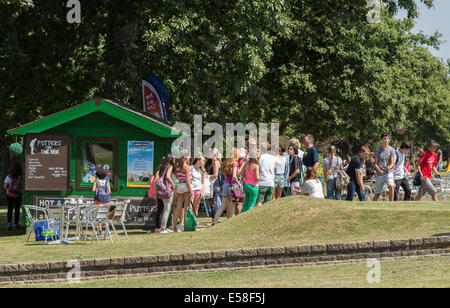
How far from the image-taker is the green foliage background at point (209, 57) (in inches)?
898

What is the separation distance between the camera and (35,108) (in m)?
26.0

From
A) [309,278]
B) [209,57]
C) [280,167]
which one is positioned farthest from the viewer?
[209,57]

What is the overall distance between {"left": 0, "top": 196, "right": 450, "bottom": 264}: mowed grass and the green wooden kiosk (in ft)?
8.99

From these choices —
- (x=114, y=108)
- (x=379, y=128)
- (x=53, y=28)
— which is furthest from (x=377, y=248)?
(x=379, y=128)

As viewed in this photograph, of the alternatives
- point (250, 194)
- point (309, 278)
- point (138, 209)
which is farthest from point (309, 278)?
point (138, 209)

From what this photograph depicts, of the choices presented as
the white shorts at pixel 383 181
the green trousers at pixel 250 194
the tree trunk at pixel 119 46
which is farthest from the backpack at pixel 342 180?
the tree trunk at pixel 119 46

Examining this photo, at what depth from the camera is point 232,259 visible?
11.7 meters

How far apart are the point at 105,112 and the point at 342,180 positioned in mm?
6302

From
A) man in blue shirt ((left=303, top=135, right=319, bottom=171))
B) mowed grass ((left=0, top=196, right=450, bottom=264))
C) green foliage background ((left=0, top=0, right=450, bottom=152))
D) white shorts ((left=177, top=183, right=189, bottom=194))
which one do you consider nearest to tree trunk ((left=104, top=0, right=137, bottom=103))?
green foliage background ((left=0, top=0, right=450, bottom=152))

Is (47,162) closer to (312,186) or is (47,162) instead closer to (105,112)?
(105,112)

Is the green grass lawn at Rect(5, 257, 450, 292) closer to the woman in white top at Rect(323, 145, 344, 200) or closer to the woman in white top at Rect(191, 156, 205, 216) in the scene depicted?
the woman in white top at Rect(191, 156, 205, 216)

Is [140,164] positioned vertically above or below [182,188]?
above

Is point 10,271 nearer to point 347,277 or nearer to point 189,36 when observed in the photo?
point 347,277

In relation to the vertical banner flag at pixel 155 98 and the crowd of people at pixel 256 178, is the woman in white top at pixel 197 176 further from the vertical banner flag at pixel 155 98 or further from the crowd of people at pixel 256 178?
the vertical banner flag at pixel 155 98
